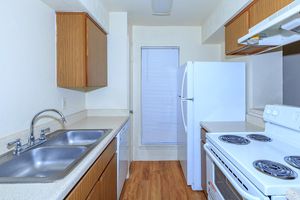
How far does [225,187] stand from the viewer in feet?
5.08

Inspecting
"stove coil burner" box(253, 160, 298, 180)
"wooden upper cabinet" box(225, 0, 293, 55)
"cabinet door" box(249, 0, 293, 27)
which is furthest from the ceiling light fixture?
"stove coil burner" box(253, 160, 298, 180)

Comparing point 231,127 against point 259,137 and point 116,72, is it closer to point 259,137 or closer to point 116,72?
point 259,137

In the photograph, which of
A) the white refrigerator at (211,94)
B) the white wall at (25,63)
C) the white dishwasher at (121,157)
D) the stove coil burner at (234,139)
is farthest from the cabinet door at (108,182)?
the white refrigerator at (211,94)

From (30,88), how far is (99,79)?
99cm

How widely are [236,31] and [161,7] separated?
1.04 m

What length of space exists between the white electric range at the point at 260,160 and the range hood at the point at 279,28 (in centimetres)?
52

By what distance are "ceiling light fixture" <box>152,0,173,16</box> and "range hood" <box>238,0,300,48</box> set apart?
4.27 feet

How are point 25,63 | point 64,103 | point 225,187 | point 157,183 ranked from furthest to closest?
point 157,183
point 64,103
point 25,63
point 225,187

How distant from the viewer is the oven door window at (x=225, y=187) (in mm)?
1354

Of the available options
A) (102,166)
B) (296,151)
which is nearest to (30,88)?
(102,166)

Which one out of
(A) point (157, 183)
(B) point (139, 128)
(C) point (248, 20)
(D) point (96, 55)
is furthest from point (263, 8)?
(B) point (139, 128)

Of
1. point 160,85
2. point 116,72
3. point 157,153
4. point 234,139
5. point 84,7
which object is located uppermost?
point 84,7

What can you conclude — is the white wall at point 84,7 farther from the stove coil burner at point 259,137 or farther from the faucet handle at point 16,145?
the stove coil burner at point 259,137

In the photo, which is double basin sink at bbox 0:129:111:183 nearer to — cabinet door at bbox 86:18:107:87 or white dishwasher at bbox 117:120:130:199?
white dishwasher at bbox 117:120:130:199
